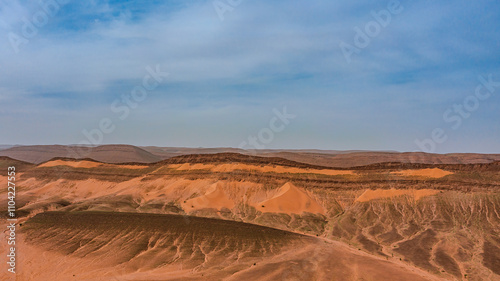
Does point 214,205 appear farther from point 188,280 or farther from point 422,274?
point 422,274

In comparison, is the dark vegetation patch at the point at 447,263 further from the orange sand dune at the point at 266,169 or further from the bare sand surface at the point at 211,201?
the bare sand surface at the point at 211,201

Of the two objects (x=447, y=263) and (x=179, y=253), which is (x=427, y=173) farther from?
(x=179, y=253)

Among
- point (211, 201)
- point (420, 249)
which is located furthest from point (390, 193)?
point (211, 201)

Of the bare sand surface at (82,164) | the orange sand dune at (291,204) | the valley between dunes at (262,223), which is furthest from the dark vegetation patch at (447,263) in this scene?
the bare sand surface at (82,164)

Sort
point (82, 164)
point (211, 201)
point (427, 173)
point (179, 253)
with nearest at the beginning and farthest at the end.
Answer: point (179, 253) < point (211, 201) < point (427, 173) < point (82, 164)

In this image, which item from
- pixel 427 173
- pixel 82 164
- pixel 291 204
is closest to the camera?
pixel 291 204

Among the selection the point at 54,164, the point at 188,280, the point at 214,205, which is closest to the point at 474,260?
the point at 188,280
